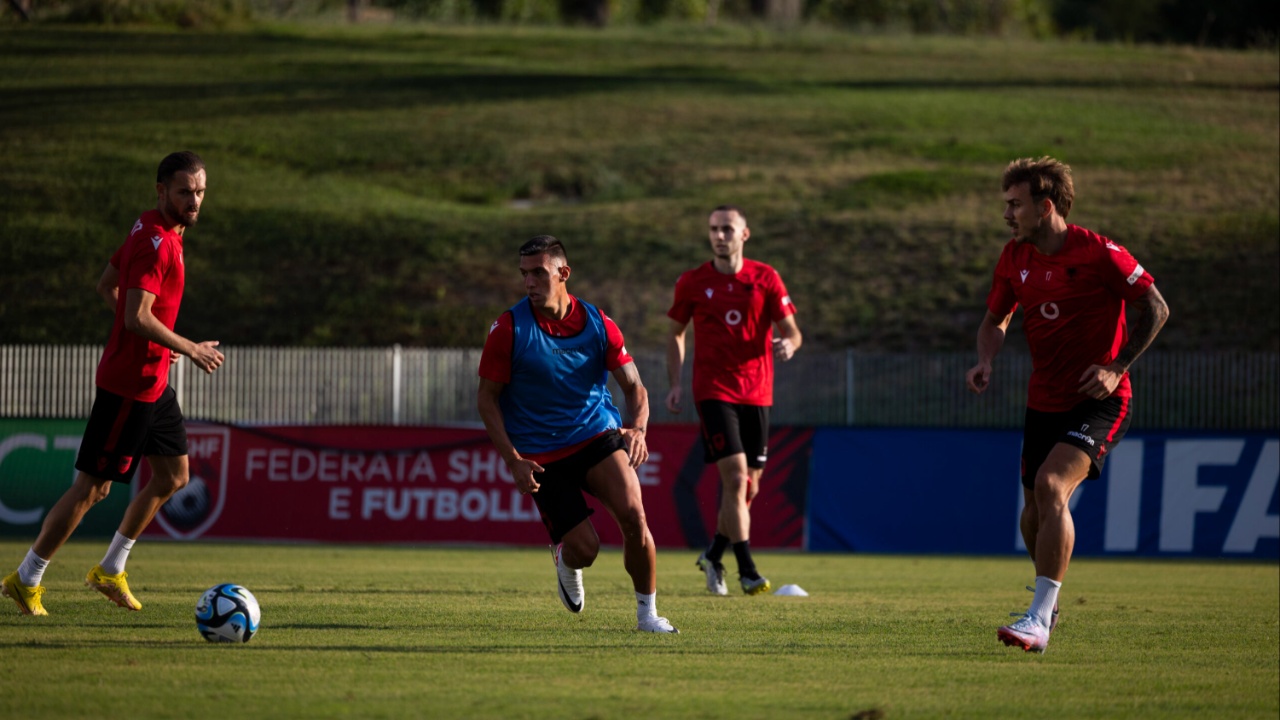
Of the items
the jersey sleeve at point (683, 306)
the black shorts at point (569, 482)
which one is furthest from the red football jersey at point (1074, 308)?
the jersey sleeve at point (683, 306)

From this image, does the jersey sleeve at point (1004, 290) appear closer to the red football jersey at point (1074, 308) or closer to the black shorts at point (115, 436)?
the red football jersey at point (1074, 308)

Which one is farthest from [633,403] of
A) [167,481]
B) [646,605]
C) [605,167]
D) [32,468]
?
[605,167]

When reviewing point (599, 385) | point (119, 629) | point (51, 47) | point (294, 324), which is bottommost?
point (294, 324)

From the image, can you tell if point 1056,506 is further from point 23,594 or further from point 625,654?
point 23,594

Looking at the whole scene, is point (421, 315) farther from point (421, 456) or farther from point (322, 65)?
point (322, 65)

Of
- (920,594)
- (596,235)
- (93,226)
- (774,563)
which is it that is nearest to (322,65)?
(93,226)

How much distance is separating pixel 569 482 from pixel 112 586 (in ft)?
9.06

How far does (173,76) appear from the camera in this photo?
149 ft

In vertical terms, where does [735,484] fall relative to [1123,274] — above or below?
below

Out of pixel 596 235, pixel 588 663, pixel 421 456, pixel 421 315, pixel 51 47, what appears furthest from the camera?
pixel 51 47

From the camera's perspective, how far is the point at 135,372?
25.2ft

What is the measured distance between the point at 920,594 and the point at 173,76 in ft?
133

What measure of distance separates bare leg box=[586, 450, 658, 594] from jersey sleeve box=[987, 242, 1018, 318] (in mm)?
2203

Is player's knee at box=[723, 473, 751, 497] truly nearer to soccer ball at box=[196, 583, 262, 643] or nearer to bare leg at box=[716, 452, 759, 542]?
bare leg at box=[716, 452, 759, 542]
